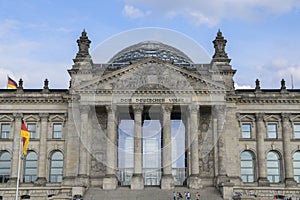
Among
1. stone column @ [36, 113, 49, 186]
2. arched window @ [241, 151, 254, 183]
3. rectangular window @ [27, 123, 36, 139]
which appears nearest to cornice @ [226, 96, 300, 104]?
arched window @ [241, 151, 254, 183]

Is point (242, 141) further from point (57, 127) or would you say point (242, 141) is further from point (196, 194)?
point (57, 127)

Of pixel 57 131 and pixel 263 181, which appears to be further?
pixel 57 131

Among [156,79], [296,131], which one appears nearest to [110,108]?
[156,79]

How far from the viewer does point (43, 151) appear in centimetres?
6906

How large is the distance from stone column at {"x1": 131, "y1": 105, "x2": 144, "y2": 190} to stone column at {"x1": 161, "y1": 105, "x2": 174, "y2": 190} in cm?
280

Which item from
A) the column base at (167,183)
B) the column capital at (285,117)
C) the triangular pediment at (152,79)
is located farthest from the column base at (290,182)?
the column base at (167,183)

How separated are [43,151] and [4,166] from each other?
6.15 metres

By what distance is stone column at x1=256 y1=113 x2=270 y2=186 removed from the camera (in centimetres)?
6831

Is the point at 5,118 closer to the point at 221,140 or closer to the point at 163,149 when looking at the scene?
the point at 163,149

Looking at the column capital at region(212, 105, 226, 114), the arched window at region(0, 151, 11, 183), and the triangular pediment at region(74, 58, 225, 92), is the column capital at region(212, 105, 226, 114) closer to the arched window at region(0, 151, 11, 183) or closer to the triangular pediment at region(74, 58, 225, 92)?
the triangular pediment at region(74, 58, 225, 92)

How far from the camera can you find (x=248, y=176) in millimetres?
69750

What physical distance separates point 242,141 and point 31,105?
1191 inches

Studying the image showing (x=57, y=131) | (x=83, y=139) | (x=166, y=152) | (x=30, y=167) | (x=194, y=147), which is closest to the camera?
(x=166, y=152)

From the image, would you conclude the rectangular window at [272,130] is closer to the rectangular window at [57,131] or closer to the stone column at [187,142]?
the stone column at [187,142]
